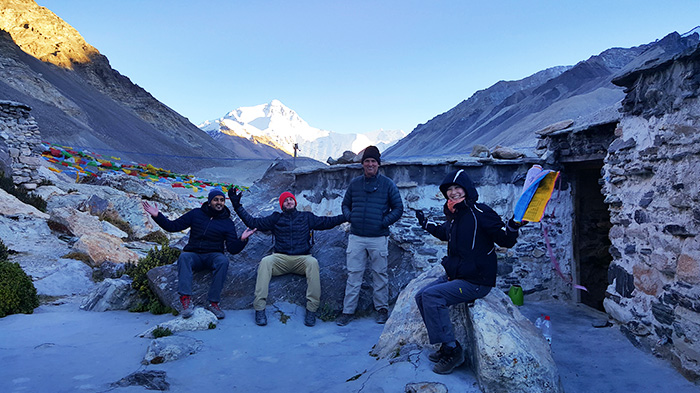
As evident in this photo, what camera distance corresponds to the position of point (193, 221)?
5488 millimetres

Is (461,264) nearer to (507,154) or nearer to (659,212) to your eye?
(659,212)

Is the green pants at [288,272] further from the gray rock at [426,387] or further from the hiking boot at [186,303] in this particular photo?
the gray rock at [426,387]

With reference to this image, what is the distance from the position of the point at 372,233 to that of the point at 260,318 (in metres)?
1.69

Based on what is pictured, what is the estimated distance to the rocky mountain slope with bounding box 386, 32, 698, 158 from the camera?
2909cm

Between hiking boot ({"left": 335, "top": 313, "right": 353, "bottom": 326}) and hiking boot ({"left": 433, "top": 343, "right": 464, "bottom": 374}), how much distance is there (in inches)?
81.0

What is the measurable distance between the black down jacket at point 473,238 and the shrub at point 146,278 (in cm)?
369

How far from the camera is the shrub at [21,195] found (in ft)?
40.1

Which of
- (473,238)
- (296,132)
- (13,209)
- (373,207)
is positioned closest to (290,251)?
(373,207)

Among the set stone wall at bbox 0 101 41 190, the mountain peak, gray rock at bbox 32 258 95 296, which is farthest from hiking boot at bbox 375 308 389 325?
→ the mountain peak

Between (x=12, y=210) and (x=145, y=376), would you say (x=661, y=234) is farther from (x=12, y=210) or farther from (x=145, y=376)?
(x=12, y=210)

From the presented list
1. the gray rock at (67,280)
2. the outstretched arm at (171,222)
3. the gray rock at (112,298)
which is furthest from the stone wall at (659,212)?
the gray rock at (67,280)

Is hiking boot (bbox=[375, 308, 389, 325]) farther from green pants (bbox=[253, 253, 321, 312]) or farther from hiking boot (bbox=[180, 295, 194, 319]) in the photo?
hiking boot (bbox=[180, 295, 194, 319])

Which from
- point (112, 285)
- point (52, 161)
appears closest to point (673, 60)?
point (112, 285)

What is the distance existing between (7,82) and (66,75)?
37.4ft
